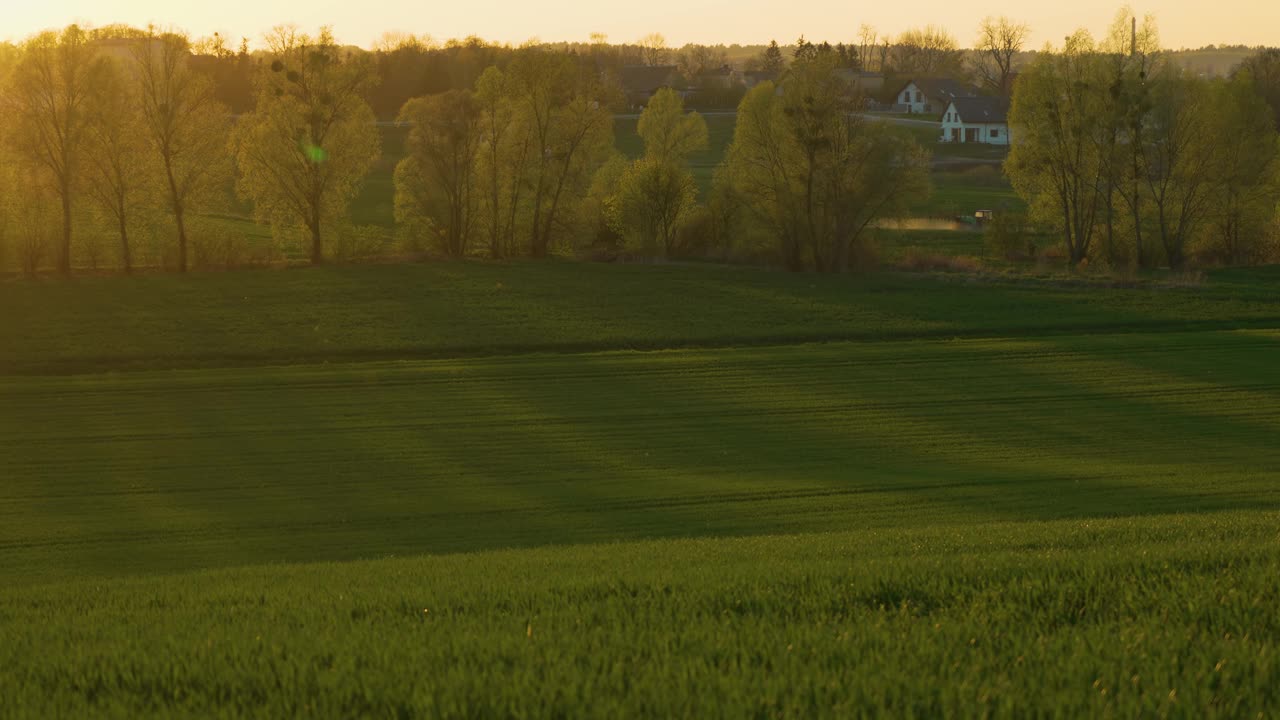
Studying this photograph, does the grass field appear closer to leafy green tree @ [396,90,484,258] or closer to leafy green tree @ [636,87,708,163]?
leafy green tree @ [396,90,484,258]

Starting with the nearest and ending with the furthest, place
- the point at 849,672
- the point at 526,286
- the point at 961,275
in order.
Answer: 1. the point at 849,672
2. the point at 526,286
3. the point at 961,275

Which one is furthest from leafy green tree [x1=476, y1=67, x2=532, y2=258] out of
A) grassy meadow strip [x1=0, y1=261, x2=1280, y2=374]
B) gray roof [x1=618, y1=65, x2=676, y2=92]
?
gray roof [x1=618, y1=65, x2=676, y2=92]

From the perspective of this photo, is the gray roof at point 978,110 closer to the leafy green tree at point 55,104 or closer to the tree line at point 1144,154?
the tree line at point 1144,154

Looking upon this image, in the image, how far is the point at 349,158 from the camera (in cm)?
5656

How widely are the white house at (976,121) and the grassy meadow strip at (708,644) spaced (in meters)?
122

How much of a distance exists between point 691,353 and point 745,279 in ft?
53.0

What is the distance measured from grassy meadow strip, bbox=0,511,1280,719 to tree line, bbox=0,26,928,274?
155ft

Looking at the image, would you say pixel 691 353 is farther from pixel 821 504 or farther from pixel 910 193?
pixel 910 193

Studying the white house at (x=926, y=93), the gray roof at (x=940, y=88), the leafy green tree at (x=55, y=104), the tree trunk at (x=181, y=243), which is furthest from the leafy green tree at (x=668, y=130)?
the white house at (x=926, y=93)

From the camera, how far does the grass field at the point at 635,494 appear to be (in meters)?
5.96

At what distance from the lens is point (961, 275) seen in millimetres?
52906

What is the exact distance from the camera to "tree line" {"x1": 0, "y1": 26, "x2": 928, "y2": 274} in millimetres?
53031

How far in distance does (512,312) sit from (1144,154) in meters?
35.1

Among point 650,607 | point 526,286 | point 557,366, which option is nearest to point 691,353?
point 557,366
